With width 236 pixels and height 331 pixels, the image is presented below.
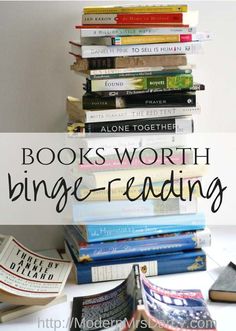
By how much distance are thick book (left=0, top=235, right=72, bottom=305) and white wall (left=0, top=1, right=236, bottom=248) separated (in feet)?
0.62

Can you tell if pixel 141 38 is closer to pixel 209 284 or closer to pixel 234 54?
pixel 234 54

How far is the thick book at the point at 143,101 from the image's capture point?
1.12 metres

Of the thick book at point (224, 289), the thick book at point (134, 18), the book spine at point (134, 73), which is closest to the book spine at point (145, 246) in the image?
the thick book at point (224, 289)

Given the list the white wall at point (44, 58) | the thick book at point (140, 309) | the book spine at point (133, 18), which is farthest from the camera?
the white wall at point (44, 58)

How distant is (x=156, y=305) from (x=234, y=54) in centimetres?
70

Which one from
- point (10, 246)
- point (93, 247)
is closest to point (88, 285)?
point (93, 247)

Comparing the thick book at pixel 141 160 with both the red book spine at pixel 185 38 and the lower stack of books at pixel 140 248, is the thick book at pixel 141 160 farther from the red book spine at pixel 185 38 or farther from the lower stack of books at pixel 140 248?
the red book spine at pixel 185 38

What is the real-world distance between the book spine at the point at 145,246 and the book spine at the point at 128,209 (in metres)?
0.05

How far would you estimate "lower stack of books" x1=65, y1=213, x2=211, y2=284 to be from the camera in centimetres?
115

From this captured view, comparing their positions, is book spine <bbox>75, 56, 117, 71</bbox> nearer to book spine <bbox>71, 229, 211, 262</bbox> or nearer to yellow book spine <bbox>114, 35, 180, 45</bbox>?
yellow book spine <bbox>114, 35, 180, 45</bbox>

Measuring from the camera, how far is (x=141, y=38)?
111 cm

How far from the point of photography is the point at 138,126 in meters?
1.15

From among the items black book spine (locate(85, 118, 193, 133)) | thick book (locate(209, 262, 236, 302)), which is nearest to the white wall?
black book spine (locate(85, 118, 193, 133))

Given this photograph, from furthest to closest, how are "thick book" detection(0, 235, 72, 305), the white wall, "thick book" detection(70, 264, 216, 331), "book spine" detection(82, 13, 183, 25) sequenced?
the white wall, "book spine" detection(82, 13, 183, 25), "thick book" detection(0, 235, 72, 305), "thick book" detection(70, 264, 216, 331)
